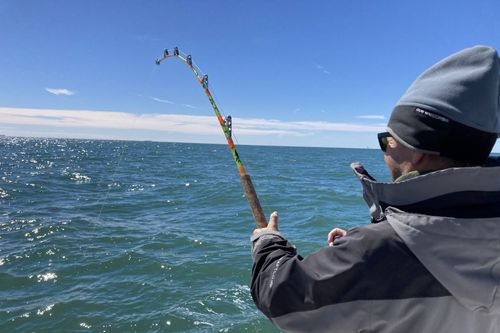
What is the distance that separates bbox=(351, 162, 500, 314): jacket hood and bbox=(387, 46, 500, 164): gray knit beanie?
140 millimetres

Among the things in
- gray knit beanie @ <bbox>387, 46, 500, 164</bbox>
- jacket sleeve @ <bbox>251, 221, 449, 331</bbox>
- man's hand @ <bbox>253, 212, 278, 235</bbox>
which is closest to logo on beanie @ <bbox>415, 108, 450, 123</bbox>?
gray knit beanie @ <bbox>387, 46, 500, 164</bbox>

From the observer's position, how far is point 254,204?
3.07 meters

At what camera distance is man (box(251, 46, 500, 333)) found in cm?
129

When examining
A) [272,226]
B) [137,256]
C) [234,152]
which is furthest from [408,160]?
[137,256]

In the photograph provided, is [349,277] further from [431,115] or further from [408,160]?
[431,115]

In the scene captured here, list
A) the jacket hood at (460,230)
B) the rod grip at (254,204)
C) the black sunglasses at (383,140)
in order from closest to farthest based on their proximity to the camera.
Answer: the jacket hood at (460,230)
the black sunglasses at (383,140)
the rod grip at (254,204)

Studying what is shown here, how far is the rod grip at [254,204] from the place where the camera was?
9.34 ft

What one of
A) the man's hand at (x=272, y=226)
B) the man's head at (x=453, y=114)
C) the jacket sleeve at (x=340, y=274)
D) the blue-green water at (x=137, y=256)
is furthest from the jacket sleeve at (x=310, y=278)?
the blue-green water at (x=137, y=256)

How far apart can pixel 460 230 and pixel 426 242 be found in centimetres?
11

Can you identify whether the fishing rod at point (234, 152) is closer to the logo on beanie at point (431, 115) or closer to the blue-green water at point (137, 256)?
the logo on beanie at point (431, 115)

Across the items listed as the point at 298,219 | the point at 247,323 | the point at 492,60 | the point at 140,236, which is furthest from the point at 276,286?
the point at 298,219

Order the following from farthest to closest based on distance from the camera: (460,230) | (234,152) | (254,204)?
(234,152), (254,204), (460,230)

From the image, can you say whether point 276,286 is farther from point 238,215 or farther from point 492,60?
point 238,215

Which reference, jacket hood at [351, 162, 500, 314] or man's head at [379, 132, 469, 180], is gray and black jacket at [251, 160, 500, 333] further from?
man's head at [379, 132, 469, 180]
